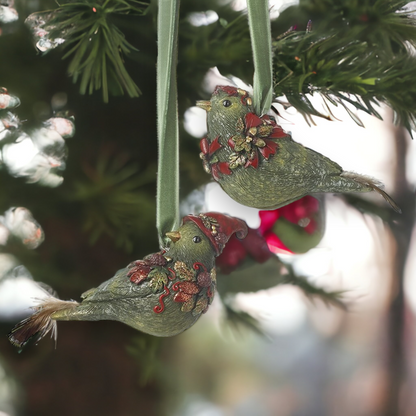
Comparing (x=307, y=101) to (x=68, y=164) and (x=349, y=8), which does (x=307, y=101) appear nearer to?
(x=349, y=8)

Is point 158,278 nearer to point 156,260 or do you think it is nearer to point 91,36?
point 156,260

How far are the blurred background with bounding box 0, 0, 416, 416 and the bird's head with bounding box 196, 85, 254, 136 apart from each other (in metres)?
0.15

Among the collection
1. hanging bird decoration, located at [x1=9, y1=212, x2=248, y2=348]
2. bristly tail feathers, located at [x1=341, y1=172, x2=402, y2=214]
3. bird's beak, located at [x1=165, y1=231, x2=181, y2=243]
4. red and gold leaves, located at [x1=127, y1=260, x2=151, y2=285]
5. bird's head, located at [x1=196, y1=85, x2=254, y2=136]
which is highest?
bird's head, located at [x1=196, y1=85, x2=254, y2=136]

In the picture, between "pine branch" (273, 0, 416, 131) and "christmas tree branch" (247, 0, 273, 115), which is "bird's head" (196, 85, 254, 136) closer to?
"christmas tree branch" (247, 0, 273, 115)

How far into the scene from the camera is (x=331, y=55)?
34cm

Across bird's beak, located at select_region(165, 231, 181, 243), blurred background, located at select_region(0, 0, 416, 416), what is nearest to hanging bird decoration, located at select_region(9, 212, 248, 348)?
bird's beak, located at select_region(165, 231, 181, 243)

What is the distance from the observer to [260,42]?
22 cm

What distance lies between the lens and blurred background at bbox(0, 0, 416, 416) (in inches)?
15.3

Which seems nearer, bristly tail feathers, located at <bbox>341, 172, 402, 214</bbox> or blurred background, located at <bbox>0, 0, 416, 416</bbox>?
bristly tail feathers, located at <bbox>341, 172, 402, 214</bbox>

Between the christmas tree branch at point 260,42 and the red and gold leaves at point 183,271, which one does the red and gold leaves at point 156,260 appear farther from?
the christmas tree branch at point 260,42

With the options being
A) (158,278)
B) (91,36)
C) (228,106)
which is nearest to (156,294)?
(158,278)

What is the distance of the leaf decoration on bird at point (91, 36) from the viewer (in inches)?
13.6

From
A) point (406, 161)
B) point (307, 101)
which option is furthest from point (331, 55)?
point (406, 161)

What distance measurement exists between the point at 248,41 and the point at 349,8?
0.32 feet
